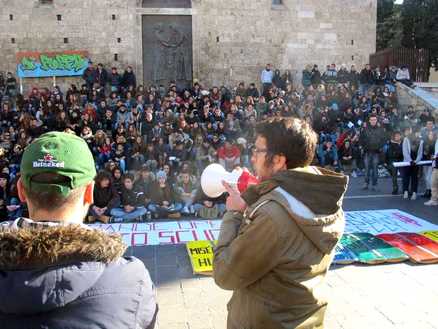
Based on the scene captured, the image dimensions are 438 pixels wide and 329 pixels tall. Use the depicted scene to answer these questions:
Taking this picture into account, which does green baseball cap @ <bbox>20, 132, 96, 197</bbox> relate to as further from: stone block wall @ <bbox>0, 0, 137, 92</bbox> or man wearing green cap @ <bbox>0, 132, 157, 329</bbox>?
stone block wall @ <bbox>0, 0, 137, 92</bbox>

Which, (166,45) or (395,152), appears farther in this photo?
(166,45)

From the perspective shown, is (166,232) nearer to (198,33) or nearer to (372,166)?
(372,166)

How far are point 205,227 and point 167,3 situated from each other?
1570 cm

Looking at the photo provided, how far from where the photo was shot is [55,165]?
58.9 inches

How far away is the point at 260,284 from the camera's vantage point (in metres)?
1.96

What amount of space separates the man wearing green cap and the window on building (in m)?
20.8

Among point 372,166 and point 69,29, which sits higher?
point 69,29

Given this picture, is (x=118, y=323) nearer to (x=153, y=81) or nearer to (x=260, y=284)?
(x=260, y=284)

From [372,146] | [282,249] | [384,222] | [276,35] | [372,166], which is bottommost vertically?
[384,222]

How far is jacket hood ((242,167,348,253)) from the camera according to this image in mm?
1892

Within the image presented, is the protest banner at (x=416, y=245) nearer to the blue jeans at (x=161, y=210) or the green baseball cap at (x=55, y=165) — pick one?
the blue jeans at (x=161, y=210)

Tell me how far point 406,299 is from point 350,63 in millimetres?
19855

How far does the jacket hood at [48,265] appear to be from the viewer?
1.30 meters

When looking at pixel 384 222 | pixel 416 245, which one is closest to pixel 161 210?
pixel 384 222
